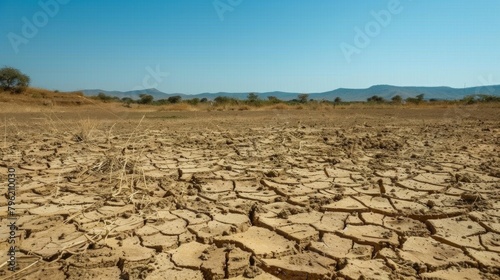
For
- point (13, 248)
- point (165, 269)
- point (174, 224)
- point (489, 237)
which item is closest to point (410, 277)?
point (489, 237)

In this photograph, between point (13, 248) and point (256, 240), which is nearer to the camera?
point (13, 248)

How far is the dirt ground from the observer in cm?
200

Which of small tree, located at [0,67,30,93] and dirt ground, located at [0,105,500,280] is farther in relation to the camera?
small tree, located at [0,67,30,93]

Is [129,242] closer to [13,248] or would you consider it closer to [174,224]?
[174,224]

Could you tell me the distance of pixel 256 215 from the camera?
2740 millimetres

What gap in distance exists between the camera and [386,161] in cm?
459

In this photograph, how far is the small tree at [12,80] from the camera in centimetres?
1939

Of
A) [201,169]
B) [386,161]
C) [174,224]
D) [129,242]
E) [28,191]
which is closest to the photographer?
[129,242]

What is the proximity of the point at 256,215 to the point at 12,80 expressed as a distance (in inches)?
875

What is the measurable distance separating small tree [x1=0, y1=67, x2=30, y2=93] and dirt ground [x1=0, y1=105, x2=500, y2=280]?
57.9ft

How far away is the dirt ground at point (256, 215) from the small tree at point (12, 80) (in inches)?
694

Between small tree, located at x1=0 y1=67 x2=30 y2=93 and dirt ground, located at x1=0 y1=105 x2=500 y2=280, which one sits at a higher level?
small tree, located at x1=0 y1=67 x2=30 y2=93

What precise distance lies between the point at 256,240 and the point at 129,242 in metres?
0.83

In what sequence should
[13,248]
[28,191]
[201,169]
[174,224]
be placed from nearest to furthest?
1. [13,248]
2. [174,224]
3. [28,191]
4. [201,169]
